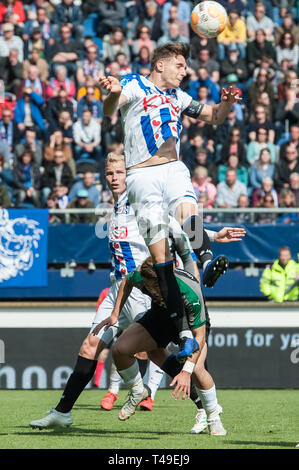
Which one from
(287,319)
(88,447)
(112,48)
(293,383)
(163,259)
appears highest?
(112,48)

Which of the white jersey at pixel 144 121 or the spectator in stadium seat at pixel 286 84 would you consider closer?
the white jersey at pixel 144 121

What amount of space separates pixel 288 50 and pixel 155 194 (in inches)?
432

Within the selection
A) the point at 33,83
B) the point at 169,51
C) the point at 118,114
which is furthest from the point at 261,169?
the point at 169,51

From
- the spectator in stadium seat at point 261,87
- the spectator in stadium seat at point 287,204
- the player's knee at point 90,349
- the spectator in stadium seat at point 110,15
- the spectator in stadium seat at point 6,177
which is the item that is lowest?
the player's knee at point 90,349

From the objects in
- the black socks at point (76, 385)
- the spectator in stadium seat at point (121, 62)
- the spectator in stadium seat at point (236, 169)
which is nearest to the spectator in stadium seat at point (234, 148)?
the spectator in stadium seat at point (236, 169)

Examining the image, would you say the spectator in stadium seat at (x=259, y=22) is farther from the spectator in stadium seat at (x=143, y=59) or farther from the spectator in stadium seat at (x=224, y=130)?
the spectator in stadium seat at (x=224, y=130)

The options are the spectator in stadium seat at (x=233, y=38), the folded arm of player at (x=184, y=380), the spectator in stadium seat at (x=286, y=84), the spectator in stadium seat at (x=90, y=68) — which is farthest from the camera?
the spectator in stadium seat at (x=233, y=38)

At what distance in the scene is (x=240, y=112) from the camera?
1642 centimetres

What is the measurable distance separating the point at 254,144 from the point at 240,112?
100cm

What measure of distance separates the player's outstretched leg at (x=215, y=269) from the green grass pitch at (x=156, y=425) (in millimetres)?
1182

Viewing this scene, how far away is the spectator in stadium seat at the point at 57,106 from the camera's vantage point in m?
16.0

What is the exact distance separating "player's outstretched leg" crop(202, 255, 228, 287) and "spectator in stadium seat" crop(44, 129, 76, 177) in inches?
331
